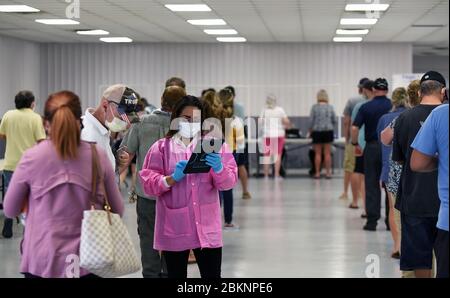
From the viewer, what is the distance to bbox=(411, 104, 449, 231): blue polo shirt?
14.5ft

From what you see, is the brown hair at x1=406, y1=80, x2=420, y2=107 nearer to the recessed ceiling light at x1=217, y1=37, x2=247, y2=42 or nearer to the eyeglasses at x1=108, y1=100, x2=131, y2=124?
the eyeglasses at x1=108, y1=100, x2=131, y2=124

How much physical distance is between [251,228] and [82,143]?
22.9 ft

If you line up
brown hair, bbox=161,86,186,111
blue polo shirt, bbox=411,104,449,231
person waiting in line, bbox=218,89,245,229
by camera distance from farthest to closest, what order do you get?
1. person waiting in line, bbox=218,89,245,229
2. brown hair, bbox=161,86,186,111
3. blue polo shirt, bbox=411,104,449,231

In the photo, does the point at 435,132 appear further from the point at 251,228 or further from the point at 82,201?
the point at 251,228

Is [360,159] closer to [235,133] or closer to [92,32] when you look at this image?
[235,133]

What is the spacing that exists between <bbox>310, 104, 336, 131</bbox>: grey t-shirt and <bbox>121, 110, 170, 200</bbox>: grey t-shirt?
11.6 meters

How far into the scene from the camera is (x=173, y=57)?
21.1 metres

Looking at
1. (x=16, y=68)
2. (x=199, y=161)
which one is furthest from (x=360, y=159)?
(x=16, y=68)

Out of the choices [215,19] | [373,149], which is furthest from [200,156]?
[215,19]

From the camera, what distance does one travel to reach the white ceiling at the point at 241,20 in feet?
42.1

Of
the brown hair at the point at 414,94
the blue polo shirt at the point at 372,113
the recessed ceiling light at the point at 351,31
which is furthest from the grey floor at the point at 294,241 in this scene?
the recessed ceiling light at the point at 351,31

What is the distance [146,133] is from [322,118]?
1163cm

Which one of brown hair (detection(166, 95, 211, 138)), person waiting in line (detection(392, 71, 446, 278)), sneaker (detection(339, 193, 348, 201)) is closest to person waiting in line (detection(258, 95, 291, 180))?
sneaker (detection(339, 193, 348, 201))

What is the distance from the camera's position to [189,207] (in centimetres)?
513
